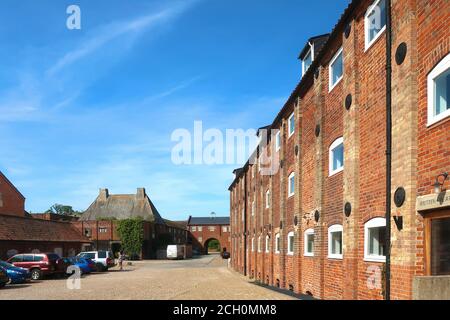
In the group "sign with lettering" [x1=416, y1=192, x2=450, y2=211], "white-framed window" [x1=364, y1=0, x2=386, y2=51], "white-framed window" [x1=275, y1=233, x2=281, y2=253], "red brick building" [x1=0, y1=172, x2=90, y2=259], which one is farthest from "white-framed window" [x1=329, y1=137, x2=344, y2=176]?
"red brick building" [x1=0, y1=172, x2=90, y2=259]

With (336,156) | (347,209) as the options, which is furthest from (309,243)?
(347,209)

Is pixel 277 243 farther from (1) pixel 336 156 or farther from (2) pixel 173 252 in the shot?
(2) pixel 173 252

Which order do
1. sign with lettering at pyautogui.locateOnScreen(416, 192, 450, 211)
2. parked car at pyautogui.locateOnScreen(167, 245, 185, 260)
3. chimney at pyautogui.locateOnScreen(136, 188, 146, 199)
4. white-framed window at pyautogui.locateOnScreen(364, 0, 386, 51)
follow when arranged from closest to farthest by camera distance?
sign with lettering at pyautogui.locateOnScreen(416, 192, 450, 211) → white-framed window at pyautogui.locateOnScreen(364, 0, 386, 51) → parked car at pyautogui.locateOnScreen(167, 245, 185, 260) → chimney at pyautogui.locateOnScreen(136, 188, 146, 199)

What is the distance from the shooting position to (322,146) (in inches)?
621

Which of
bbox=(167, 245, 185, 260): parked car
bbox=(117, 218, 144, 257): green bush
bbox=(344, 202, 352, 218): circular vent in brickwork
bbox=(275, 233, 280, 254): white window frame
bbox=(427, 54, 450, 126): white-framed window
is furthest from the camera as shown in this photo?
bbox=(167, 245, 185, 260): parked car

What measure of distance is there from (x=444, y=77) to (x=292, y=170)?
12.5 metres

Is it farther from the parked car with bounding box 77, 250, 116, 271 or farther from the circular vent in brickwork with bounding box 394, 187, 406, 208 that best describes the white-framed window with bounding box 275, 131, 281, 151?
the parked car with bounding box 77, 250, 116, 271

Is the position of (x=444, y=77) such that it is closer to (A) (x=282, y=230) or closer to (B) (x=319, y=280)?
(B) (x=319, y=280)

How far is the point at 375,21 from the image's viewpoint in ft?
38.5

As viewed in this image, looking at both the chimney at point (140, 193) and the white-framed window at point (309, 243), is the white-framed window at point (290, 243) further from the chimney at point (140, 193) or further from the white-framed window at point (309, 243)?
the chimney at point (140, 193)

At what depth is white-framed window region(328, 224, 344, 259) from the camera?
14127 millimetres

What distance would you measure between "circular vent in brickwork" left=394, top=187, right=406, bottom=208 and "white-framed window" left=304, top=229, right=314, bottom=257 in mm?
7776

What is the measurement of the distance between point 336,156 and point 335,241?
2.56 meters
